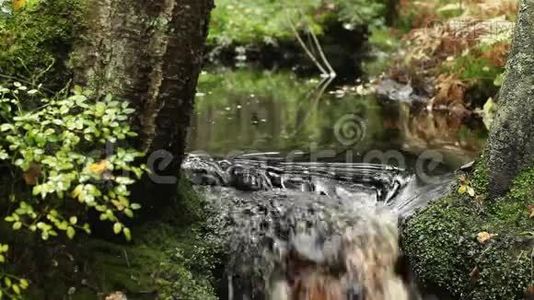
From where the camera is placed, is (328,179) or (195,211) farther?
(328,179)

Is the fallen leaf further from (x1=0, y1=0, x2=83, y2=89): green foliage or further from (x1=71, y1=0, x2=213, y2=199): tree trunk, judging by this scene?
(x1=0, y1=0, x2=83, y2=89): green foliage

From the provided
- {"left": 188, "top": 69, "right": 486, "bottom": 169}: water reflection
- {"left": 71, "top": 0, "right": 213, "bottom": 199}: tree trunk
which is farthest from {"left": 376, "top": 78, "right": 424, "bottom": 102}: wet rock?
{"left": 71, "top": 0, "right": 213, "bottom": 199}: tree trunk

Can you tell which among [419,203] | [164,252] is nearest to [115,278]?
[164,252]

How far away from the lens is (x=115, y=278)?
3.01 metres

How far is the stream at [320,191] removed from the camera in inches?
152

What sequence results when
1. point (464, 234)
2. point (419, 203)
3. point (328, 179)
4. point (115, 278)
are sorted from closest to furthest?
point (115, 278), point (464, 234), point (419, 203), point (328, 179)

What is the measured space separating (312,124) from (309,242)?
11.5 feet

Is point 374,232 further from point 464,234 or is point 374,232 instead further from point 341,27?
point 341,27

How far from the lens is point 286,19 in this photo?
46.8 ft

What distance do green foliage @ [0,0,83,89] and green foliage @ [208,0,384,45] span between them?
1109 cm

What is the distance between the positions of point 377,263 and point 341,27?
11.3 m

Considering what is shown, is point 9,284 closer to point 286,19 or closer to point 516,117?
point 516,117

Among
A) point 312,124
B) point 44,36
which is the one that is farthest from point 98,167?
point 312,124

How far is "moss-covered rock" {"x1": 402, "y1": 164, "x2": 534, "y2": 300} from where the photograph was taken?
328 cm
